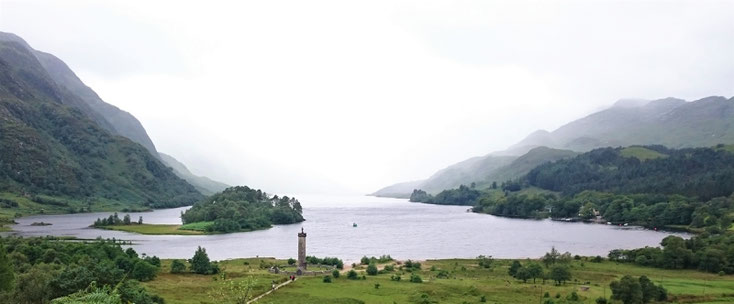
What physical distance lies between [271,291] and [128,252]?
43816mm

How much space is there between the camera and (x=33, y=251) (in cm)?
10350

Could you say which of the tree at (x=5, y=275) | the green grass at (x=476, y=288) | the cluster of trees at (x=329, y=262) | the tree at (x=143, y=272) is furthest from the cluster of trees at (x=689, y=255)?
the tree at (x=5, y=275)

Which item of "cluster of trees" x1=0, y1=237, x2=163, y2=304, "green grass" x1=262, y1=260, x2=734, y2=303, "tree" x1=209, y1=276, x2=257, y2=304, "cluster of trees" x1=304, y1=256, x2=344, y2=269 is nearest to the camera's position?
"tree" x1=209, y1=276, x2=257, y2=304

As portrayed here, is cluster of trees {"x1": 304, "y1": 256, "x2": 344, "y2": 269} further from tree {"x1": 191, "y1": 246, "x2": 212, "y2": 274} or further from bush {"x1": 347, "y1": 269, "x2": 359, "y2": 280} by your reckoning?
tree {"x1": 191, "y1": 246, "x2": 212, "y2": 274}

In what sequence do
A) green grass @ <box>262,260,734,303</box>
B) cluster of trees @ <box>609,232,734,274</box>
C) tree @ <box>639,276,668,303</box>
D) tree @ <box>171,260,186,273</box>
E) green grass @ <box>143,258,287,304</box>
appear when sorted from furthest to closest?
cluster of trees @ <box>609,232,734,274</box>
tree @ <box>171,260,186,273</box>
tree @ <box>639,276,668,303</box>
green grass @ <box>262,260,734,303</box>
green grass @ <box>143,258,287,304</box>

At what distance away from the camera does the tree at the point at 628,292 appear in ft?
268

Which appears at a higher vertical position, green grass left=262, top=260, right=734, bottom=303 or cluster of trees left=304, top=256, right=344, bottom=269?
cluster of trees left=304, top=256, right=344, bottom=269

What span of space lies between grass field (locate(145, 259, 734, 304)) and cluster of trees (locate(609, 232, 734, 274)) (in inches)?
168

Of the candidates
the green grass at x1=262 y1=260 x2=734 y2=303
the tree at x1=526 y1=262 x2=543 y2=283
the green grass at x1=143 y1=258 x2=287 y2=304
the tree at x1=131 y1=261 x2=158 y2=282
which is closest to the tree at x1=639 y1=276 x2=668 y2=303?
the green grass at x1=262 y1=260 x2=734 y2=303

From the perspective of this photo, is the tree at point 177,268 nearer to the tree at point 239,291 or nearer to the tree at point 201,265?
the tree at point 201,265

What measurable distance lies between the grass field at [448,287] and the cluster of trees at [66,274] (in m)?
6.92

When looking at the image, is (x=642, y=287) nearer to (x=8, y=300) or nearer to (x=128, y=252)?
(x=8, y=300)

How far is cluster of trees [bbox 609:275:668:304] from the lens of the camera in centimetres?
8175

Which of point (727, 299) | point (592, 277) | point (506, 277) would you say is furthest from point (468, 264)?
point (727, 299)
